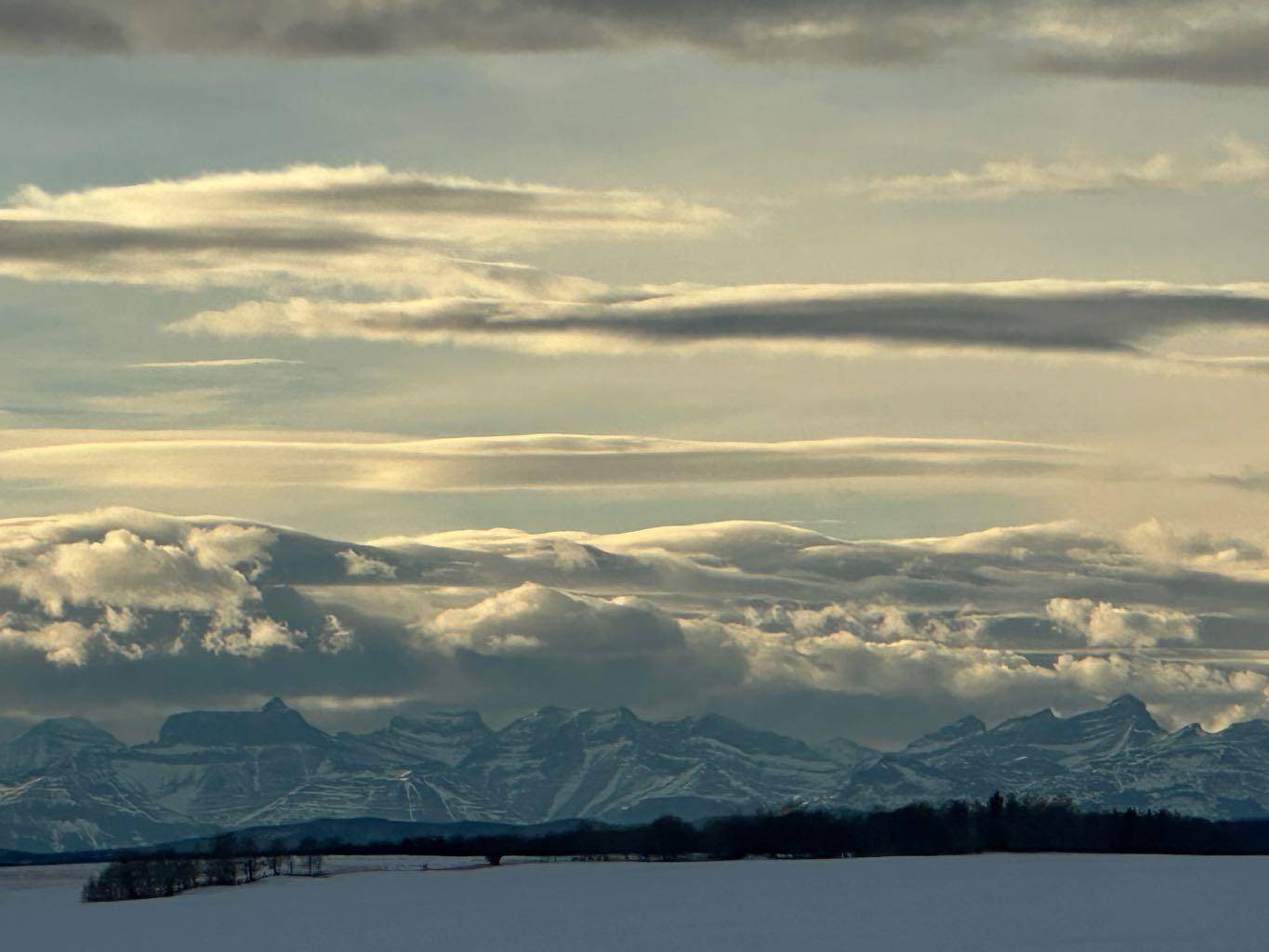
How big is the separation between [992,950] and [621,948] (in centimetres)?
3210

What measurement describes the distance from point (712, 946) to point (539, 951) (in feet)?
49.7

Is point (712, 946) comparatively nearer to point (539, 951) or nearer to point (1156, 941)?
point (539, 951)

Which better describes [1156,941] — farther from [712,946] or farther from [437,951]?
[437,951]

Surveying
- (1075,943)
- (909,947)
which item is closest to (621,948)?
(909,947)

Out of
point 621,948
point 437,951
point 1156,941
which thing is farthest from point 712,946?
point 1156,941

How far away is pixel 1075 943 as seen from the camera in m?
199

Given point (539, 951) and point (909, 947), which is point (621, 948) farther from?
point (909, 947)

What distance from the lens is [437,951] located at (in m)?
200

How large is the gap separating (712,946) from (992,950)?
24813 millimetres

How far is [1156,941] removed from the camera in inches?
7840

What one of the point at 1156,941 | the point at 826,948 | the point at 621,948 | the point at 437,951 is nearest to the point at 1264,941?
the point at 1156,941

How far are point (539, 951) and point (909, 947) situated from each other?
1263 inches

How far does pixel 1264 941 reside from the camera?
196 m

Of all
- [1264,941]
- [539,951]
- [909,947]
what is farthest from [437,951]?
[1264,941]
